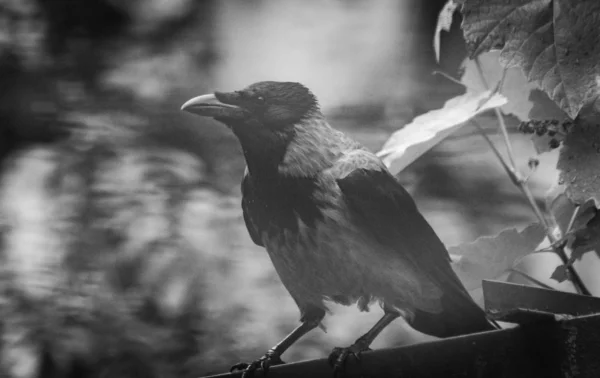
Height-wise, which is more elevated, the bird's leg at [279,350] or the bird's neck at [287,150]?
the bird's neck at [287,150]

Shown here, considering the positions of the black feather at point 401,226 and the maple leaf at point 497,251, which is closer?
the maple leaf at point 497,251

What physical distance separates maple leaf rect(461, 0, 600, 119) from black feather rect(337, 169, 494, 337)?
275mm

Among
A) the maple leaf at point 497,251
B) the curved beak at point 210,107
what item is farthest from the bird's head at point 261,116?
the maple leaf at point 497,251

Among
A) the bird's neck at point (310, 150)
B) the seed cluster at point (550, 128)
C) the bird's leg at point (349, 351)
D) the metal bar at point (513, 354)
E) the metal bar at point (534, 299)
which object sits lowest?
the metal bar at point (513, 354)

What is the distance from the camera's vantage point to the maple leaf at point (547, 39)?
713mm

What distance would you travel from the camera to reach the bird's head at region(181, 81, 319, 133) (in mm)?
941

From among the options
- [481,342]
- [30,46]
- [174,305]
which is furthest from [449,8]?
[30,46]

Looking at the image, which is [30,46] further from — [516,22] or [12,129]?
[516,22]

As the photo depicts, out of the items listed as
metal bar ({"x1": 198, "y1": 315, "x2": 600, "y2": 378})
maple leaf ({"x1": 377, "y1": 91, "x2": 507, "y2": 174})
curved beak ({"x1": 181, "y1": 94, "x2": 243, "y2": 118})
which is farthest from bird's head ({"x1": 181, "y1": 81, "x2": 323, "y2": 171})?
metal bar ({"x1": 198, "y1": 315, "x2": 600, "y2": 378})

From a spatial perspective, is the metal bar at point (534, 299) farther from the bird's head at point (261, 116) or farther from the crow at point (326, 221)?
the bird's head at point (261, 116)

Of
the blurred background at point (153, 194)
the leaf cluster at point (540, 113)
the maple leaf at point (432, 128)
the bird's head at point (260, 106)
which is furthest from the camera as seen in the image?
the blurred background at point (153, 194)

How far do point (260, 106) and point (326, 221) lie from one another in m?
0.16

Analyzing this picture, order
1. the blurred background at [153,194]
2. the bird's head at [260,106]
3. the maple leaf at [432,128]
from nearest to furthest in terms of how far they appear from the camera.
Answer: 1. the maple leaf at [432,128]
2. the bird's head at [260,106]
3. the blurred background at [153,194]

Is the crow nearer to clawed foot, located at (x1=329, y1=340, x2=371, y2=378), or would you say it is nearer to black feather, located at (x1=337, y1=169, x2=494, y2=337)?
black feather, located at (x1=337, y1=169, x2=494, y2=337)
